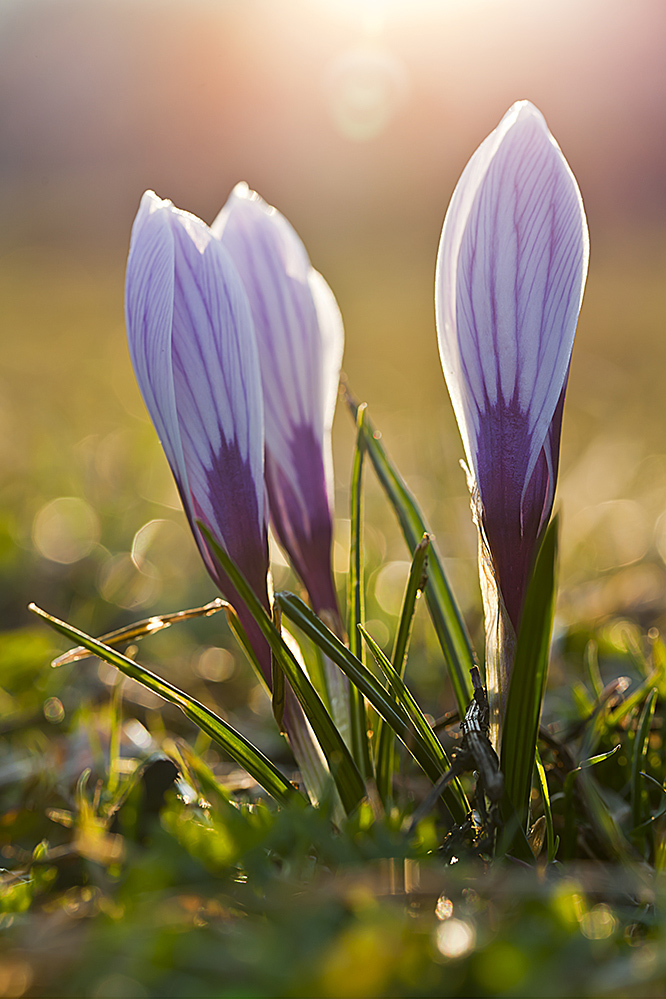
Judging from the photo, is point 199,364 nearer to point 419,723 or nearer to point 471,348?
point 471,348

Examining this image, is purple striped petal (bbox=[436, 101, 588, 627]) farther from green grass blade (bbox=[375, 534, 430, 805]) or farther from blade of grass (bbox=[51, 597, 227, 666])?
→ blade of grass (bbox=[51, 597, 227, 666])

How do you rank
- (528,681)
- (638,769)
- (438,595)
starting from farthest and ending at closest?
(438,595)
(638,769)
(528,681)

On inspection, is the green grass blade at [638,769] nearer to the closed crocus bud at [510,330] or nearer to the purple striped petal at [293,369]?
the closed crocus bud at [510,330]

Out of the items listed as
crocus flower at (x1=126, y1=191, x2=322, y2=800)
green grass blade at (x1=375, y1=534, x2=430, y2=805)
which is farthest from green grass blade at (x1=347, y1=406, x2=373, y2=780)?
crocus flower at (x1=126, y1=191, x2=322, y2=800)

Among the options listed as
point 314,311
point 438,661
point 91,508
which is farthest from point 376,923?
point 91,508

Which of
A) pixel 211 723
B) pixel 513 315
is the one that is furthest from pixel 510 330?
pixel 211 723

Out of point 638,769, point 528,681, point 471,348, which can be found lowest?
point 638,769

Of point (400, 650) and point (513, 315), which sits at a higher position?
point (513, 315)
